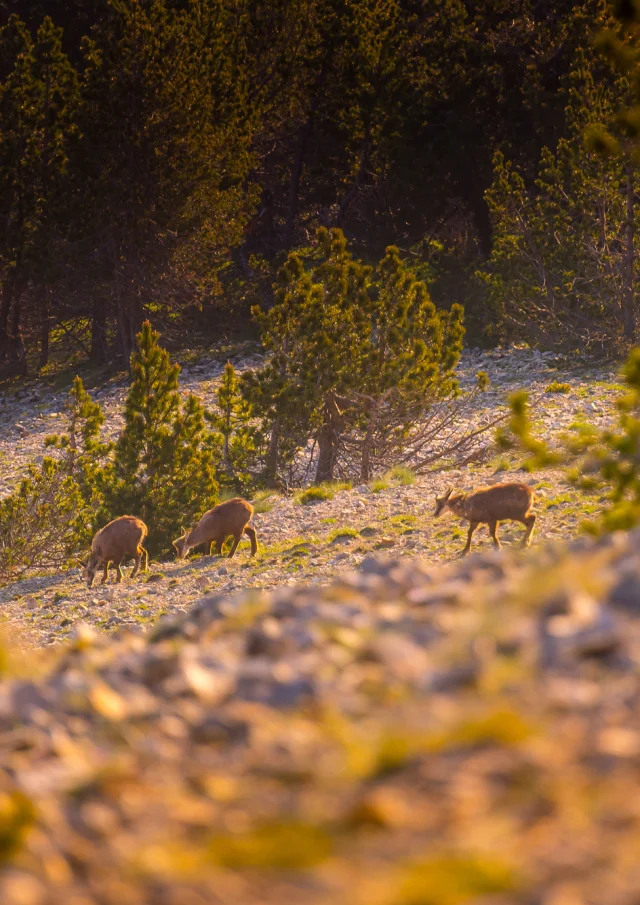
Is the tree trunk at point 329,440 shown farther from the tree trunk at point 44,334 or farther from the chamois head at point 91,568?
the tree trunk at point 44,334

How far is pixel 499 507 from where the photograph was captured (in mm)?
11398

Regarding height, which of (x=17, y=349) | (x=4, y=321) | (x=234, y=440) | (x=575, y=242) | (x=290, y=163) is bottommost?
(x=234, y=440)

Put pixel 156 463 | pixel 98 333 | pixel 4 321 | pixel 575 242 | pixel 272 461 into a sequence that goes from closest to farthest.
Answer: pixel 156 463, pixel 272 461, pixel 575 242, pixel 4 321, pixel 98 333

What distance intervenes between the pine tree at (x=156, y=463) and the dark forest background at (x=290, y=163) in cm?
1458

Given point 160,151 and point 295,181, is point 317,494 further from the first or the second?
point 295,181

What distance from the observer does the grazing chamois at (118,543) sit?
13836 millimetres

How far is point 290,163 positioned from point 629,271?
48.1 feet

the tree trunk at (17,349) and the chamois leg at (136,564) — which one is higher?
the tree trunk at (17,349)

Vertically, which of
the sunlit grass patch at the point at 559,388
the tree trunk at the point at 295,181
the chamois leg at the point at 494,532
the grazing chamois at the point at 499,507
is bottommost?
the sunlit grass patch at the point at 559,388

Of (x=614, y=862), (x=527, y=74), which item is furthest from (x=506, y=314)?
(x=614, y=862)

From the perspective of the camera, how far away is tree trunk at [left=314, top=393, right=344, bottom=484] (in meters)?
18.5

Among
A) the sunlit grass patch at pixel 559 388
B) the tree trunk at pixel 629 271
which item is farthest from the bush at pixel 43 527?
the tree trunk at pixel 629 271

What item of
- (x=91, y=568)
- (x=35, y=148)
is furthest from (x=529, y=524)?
(x=35, y=148)

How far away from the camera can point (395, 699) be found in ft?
12.5
